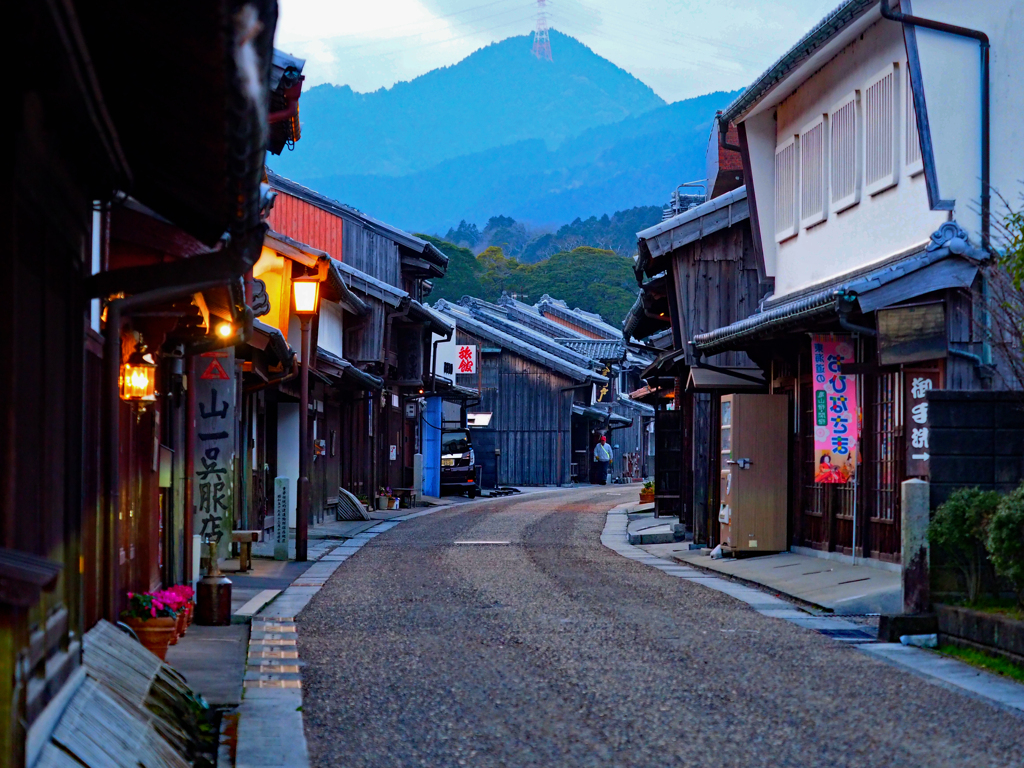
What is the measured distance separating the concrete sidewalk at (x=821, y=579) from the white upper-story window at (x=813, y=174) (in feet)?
16.7

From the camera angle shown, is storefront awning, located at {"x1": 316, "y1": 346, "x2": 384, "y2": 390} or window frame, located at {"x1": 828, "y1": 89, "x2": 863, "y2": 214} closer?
window frame, located at {"x1": 828, "y1": 89, "x2": 863, "y2": 214}

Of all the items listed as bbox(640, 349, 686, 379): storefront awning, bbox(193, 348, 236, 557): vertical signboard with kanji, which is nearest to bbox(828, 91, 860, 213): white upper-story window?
bbox(640, 349, 686, 379): storefront awning

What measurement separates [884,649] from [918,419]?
2.64 metres

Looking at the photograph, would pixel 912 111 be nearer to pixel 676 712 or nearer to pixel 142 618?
pixel 676 712

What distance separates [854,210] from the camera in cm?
1672

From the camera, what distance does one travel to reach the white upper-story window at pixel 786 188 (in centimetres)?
1944

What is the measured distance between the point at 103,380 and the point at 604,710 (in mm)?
3835

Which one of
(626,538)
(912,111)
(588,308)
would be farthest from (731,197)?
(588,308)

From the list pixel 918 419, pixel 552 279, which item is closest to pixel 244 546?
pixel 918 419

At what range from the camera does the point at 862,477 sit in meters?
16.1

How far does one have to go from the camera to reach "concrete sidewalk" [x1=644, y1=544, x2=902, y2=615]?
42.9 ft

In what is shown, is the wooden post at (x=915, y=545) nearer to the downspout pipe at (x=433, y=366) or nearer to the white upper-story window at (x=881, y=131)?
the white upper-story window at (x=881, y=131)

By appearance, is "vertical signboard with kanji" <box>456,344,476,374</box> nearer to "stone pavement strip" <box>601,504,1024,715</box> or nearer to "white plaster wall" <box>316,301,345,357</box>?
"white plaster wall" <box>316,301,345,357</box>

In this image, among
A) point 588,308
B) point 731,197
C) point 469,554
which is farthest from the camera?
point 588,308
